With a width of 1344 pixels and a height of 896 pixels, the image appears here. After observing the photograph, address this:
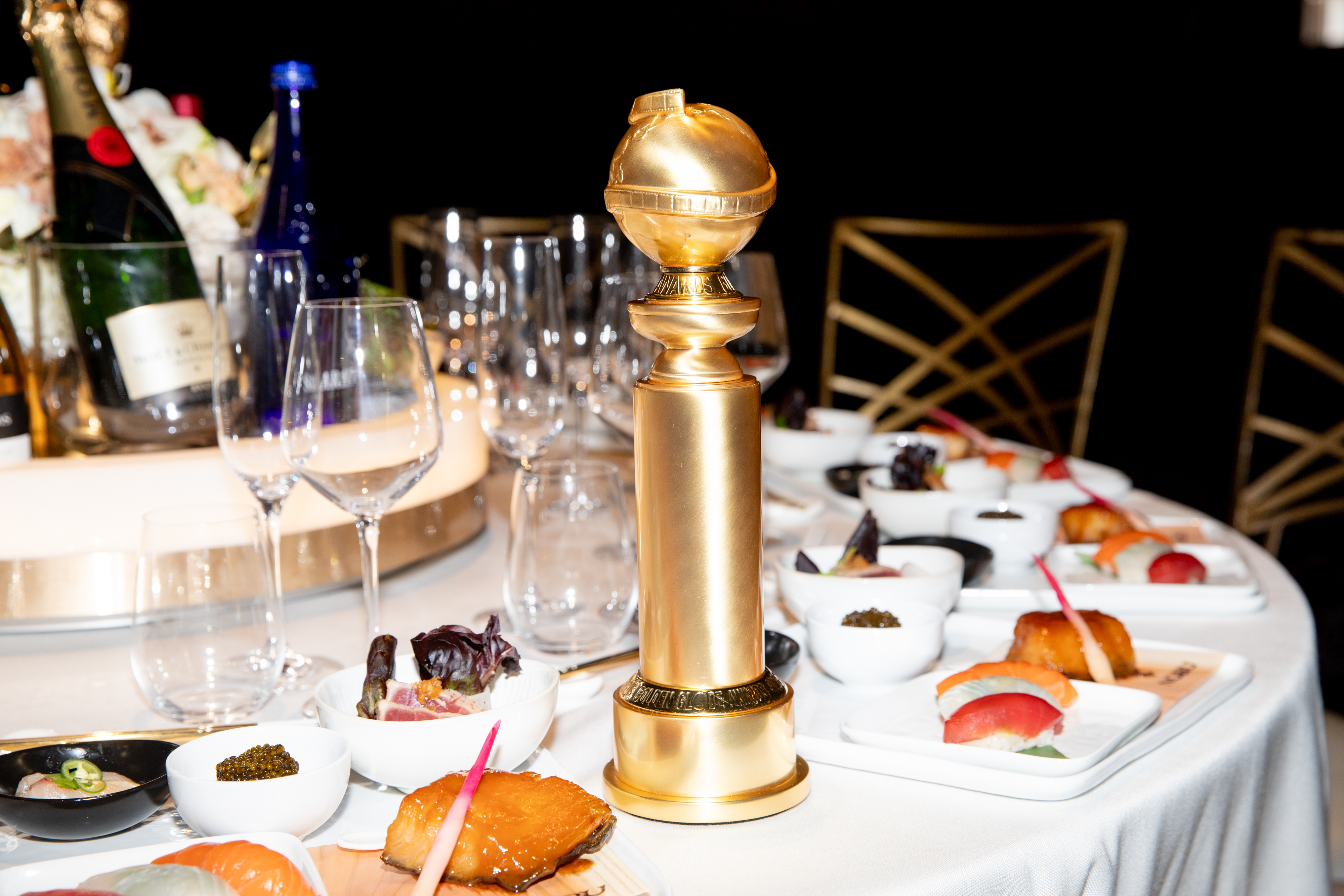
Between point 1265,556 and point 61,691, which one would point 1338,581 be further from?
point 61,691

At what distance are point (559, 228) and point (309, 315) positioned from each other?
5.12 feet

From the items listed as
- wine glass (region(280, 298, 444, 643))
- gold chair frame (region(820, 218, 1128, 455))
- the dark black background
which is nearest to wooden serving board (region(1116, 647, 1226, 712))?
wine glass (region(280, 298, 444, 643))

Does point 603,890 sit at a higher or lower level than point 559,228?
lower

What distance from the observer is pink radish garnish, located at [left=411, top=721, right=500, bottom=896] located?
0.74 meters

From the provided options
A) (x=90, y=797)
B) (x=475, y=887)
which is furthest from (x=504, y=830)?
(x=90, y=797)

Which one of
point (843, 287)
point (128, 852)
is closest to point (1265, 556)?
point (128, 852)

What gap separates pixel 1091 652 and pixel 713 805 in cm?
43

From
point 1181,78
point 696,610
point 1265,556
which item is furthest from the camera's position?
point 1181,78

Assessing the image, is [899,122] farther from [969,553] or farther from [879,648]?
[879,648]

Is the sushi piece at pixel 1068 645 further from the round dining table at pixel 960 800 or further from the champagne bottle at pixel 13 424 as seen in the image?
the champagne bottle at pixel 13 424

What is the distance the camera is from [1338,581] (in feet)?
16.5

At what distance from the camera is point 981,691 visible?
1.01 metres

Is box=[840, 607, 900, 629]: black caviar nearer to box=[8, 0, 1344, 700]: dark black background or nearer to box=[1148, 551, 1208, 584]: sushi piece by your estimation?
box=[1148, 551, 1208, 584]: sushi piece

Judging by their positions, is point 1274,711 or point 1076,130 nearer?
point 1274,711
